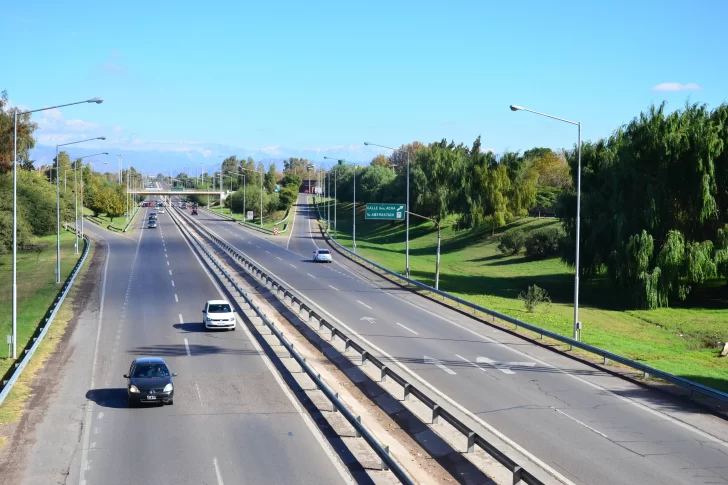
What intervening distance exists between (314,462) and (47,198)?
82756 mm

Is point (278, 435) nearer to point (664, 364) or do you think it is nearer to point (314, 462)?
point (314, 462)

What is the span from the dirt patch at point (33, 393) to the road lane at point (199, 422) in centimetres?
144

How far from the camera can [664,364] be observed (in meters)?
29.1

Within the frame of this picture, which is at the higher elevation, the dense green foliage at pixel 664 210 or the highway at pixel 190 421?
the dense green foliage at pixel 664 210

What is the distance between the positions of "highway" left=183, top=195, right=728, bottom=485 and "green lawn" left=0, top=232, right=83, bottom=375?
14.9 meters

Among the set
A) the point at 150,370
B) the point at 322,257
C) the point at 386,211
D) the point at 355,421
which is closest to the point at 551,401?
the point at 355,421

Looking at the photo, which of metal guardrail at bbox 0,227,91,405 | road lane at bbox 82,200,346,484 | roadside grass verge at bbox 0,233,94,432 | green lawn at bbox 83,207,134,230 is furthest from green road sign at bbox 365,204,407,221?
green lawn at bbox 83,207,134,230

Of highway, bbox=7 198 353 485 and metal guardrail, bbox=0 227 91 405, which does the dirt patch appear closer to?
metal guardrail, bbox=0 227 91 405

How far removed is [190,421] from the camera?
20.2 metres

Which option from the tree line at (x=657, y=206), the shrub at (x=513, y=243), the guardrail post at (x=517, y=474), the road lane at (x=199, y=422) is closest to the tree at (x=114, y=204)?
the shrub at (x=513, y=243)

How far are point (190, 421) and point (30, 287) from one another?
129 feet

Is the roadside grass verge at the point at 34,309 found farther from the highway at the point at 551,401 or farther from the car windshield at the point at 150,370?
the highway at the point at 551,401

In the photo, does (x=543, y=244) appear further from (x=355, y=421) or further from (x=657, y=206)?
(x=355, y=421)

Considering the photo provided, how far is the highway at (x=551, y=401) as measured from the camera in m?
16.4
